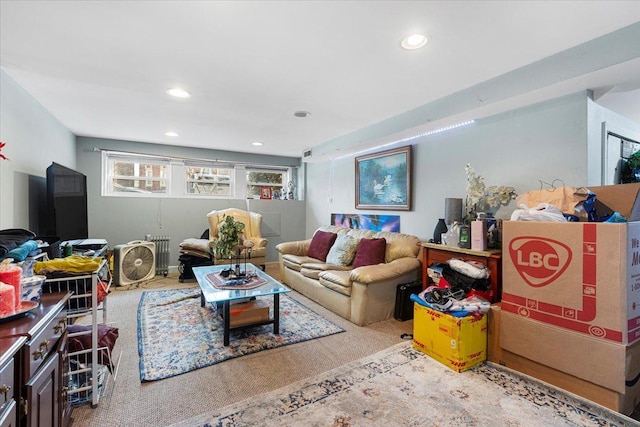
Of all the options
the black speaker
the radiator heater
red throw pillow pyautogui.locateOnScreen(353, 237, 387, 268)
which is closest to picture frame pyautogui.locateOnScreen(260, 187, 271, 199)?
the radiator heater

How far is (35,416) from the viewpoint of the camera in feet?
3.60

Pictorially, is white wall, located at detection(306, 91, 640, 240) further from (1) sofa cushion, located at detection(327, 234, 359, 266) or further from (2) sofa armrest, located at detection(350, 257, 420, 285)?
(1) sofa cushion, located at detection(327, 234, 359, 266)

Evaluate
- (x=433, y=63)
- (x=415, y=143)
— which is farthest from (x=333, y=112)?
(x=433, y=63)

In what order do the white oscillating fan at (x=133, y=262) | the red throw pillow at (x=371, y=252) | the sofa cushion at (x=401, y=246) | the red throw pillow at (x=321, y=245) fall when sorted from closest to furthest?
the sofa cushion at (x=401, y=246), the red throw pillow at (x=371, y=252), the white oscillating fan at (x=133, y=262), the red throw pillow at (x=321, y=245)

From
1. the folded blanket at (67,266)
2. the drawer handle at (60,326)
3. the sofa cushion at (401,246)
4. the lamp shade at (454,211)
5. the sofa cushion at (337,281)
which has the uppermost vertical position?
the lamp shade at (454,211)

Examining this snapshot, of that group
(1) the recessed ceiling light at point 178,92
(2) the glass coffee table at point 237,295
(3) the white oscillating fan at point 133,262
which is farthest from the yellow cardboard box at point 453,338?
(3) the white oscillating fan at point 133,262

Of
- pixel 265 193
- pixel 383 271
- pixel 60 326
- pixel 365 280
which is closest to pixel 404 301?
pixel 383 271

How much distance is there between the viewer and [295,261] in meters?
4.13

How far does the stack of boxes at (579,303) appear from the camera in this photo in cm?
171

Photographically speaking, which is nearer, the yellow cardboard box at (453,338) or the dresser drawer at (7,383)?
the dresser drawer at (7,383)

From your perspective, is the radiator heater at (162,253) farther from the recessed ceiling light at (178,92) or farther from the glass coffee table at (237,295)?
the recessed ceiling light at (178,92)

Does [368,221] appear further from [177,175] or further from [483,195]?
[177,175]

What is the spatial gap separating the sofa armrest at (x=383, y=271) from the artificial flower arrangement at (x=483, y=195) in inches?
31.8

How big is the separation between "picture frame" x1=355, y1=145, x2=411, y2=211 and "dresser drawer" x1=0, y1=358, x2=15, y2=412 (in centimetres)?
352
